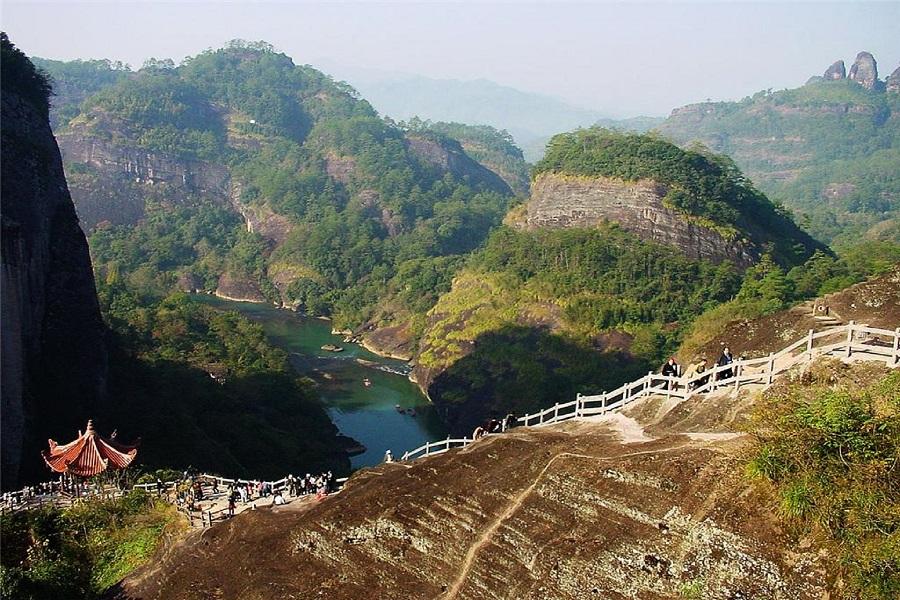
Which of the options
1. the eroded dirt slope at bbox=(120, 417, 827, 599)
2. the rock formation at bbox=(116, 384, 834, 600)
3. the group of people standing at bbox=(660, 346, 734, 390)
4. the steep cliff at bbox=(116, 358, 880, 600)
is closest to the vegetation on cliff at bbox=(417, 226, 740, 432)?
the group of people standing at bbox=(660, 346, 734, 390)

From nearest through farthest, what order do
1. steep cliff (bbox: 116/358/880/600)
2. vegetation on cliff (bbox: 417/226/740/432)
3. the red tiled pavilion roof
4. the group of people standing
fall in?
1. steep cliff (bbox: 116/358/880/600)
2. the group of people standing
3. the red tiled pavilion roof
4. vegetation on cliff (bbox: 417/226/740/432)

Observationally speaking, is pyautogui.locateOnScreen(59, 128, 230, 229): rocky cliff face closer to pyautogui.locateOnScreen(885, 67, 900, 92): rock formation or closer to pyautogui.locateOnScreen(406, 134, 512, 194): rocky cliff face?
pyautogui.locateOnScreen(406, 134, 512, 194): rocky cliff face

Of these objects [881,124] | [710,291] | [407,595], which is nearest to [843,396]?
[407,595]

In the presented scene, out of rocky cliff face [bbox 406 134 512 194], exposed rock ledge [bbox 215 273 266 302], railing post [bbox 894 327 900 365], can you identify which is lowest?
exposed rock ledge [bbox 215 273 266 302]

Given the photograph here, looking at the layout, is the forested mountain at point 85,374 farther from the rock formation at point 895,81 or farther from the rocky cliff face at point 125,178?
the rock formation at point 895,81

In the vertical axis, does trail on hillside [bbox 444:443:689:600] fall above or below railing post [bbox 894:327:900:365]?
below

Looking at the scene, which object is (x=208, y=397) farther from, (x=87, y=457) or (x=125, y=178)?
(x=125, y=178)

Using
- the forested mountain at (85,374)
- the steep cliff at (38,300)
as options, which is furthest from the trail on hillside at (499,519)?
the steep cliff at (38,300)

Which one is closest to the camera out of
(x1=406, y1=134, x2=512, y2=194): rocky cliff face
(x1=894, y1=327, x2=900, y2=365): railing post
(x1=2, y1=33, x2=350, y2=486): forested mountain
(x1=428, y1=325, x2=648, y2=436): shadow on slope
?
(x1=894, y1=327, x2=900, y2=365): railing post

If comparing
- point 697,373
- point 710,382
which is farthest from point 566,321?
point 710,382
